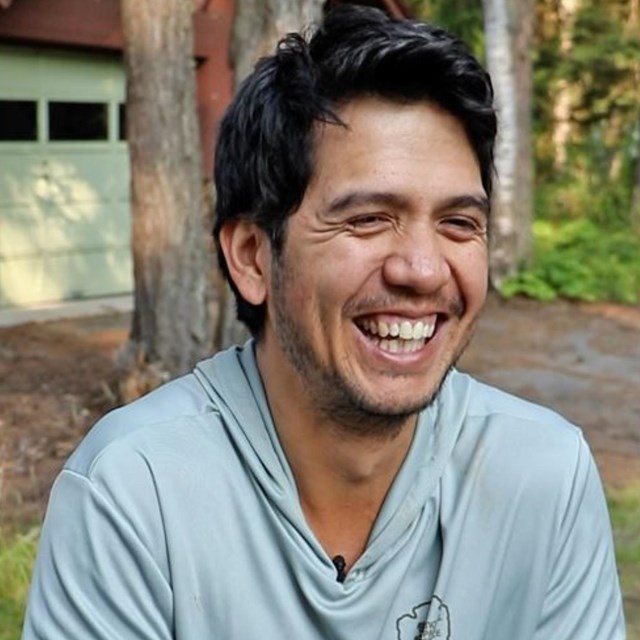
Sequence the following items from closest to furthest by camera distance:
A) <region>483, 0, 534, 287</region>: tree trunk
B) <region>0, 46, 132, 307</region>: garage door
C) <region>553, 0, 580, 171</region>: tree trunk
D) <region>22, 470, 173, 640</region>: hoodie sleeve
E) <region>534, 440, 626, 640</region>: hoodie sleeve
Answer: <region>22, 470, 173, 640</region>: hoodie sleeve
<region>534, 440, 626, 640</region>: hoodie sleeve
<region>0, 46, 132, 307</region>: garage door
<region>483, 0, 534, 287</region>: tree trunk
<region>553, 0, 580, 171</region>: tree trunk

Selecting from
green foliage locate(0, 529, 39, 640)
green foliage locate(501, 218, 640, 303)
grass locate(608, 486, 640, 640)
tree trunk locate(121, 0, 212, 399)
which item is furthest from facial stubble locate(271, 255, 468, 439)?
green foliage locate(501, 218, 640, 303)

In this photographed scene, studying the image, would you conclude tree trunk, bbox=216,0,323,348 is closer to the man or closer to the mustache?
the man

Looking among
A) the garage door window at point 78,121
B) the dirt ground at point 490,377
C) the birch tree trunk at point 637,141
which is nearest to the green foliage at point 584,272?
the dirt ground at point 490,377

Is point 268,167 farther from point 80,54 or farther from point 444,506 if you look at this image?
point 80,54

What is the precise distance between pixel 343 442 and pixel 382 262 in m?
0.29

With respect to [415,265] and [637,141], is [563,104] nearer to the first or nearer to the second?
[637,141]

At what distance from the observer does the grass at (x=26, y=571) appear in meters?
4.09

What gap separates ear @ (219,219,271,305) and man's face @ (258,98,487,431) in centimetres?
7

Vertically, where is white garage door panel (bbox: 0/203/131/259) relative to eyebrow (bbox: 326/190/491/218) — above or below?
below

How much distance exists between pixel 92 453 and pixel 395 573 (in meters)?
0.45

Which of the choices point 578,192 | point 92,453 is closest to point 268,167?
point 92,453

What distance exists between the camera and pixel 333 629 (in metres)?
1.75

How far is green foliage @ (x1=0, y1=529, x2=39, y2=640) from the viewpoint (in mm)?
4000

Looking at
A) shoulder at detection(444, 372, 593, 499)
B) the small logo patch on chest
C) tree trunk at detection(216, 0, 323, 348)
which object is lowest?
the small logo patch on chest
